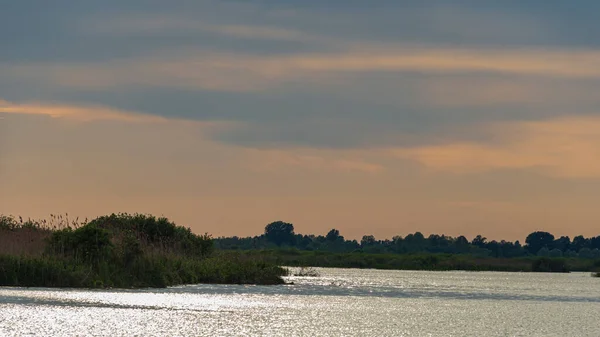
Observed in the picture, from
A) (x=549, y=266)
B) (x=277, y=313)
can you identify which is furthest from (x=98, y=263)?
(x=549, y=266)

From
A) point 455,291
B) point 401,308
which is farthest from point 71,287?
point 455,291

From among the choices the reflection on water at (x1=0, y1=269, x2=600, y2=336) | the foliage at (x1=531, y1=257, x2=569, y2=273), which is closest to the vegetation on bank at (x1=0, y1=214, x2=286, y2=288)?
the reflection on water at (x1=0, y1=269, x2=600, y2=336)

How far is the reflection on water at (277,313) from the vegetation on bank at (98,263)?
77.4 inches

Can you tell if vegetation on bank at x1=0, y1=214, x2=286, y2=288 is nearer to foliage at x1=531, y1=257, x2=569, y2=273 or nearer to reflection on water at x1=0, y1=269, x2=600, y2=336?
reflection on water at x1=0, y1=269, x2=600, y2=336

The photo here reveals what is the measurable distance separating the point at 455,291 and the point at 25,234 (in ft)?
105

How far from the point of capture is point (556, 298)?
7031cm

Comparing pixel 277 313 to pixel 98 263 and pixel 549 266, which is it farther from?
pixel 549 266

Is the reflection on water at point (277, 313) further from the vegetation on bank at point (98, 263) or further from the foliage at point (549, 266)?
the foliage at point (549, 266)

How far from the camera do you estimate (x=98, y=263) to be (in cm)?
5616

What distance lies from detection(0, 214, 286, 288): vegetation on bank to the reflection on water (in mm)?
1965

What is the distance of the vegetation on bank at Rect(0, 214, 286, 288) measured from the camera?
168ft

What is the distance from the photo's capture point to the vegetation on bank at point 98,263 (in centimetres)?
5112

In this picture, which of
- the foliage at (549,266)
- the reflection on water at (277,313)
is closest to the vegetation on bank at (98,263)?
the reflection on water at (277,313)

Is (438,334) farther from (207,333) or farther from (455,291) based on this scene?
(455,291)
